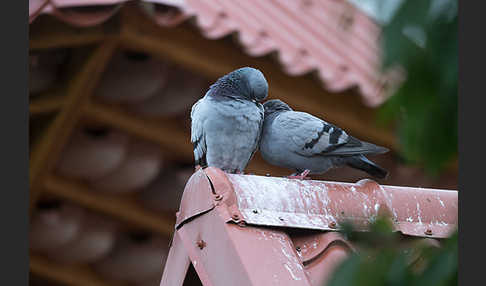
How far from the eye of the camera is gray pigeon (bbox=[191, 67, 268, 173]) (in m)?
4.78

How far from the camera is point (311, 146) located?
4.62 m

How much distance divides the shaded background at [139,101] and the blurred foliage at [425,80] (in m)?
4.00

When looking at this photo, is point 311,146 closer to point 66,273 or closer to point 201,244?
point 201,244

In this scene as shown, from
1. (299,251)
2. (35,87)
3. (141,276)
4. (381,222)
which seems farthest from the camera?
(141,276)

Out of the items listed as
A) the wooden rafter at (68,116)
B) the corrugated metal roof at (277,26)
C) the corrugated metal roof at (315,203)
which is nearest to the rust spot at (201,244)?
the corrugated metal roof at (315,203)

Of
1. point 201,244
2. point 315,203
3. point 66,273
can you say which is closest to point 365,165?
point 315,203

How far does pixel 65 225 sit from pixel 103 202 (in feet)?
1.13

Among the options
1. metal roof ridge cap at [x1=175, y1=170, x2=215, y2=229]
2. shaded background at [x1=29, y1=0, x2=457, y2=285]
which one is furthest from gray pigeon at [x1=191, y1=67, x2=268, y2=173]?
metal roof ridge cap at [x1=175, y1=170, x2=215, y2=229]

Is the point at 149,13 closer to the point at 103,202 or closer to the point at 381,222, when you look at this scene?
the point at 103,202

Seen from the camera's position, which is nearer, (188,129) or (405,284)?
(405,284)

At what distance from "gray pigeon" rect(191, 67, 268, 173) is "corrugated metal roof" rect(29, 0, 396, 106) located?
662 millimetres

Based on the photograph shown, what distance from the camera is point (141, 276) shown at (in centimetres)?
823

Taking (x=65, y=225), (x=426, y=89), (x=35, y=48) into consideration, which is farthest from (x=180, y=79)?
(x=426, y=89)

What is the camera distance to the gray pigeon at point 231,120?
478 centimetres
